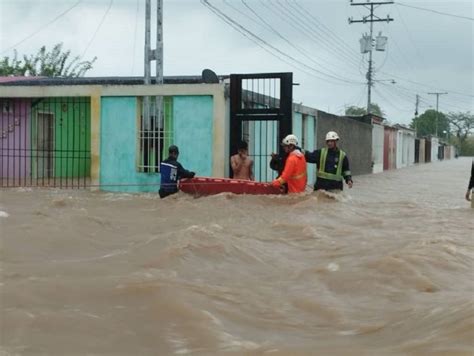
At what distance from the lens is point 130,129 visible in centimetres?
1402

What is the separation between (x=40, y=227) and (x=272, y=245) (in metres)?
2.64

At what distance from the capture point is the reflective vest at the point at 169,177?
10.5 meters

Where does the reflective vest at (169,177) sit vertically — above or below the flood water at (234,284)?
above

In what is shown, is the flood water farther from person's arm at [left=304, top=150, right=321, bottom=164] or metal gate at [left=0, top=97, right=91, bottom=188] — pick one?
metal gate at [left=0, top=97, right=91, bottom=188]

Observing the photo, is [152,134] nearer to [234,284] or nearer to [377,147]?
[234,284]

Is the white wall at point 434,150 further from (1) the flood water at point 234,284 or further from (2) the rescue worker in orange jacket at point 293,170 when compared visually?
(1) the flood water at point 234,284

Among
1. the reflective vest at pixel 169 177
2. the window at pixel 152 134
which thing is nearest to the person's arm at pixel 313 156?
the reflective vest at pixel 169 177

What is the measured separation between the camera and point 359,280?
521 centimetres

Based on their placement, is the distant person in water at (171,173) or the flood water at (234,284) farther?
the distant person in water at (171,173)

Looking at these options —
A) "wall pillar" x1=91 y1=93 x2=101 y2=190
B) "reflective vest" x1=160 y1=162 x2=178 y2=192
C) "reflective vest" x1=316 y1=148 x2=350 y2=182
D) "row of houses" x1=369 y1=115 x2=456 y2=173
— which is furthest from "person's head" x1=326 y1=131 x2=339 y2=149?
"row of houses" x1=369 y1=115 x2=456 y2=173

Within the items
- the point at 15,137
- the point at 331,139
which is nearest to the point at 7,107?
the point at 15,137

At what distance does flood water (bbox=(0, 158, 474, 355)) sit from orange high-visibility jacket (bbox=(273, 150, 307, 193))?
79cm

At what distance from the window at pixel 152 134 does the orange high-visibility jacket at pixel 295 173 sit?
4651mm

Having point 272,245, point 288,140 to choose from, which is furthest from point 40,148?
point 272,245
